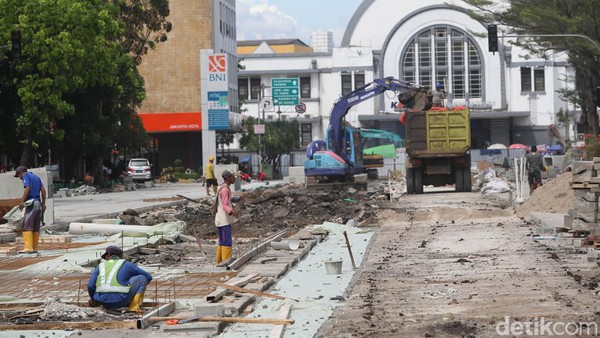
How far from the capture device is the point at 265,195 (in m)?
41.3

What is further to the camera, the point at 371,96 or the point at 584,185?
the point at 371,96

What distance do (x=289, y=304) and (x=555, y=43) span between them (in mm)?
41739

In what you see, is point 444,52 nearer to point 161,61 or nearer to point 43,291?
point 161,61

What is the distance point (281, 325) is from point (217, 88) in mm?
56464

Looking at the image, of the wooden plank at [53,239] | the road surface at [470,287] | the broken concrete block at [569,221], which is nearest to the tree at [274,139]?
the wooden plank at [53,239]

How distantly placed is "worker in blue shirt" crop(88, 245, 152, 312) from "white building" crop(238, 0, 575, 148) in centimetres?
9152

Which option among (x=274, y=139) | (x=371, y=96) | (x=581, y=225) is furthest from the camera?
(x=274, y=139)

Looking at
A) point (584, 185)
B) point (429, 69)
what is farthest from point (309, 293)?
point (429, 69)

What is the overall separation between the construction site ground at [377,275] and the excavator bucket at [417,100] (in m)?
11.2

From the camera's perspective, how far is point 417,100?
1709 inches

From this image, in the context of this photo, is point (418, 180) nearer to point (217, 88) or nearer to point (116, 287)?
point (217, 88)

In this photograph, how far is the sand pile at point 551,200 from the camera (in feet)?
96.9

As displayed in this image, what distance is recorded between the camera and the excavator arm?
142 feet

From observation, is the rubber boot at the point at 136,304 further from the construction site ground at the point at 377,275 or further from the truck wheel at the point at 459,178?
the truck wheel at the point at 459,178
